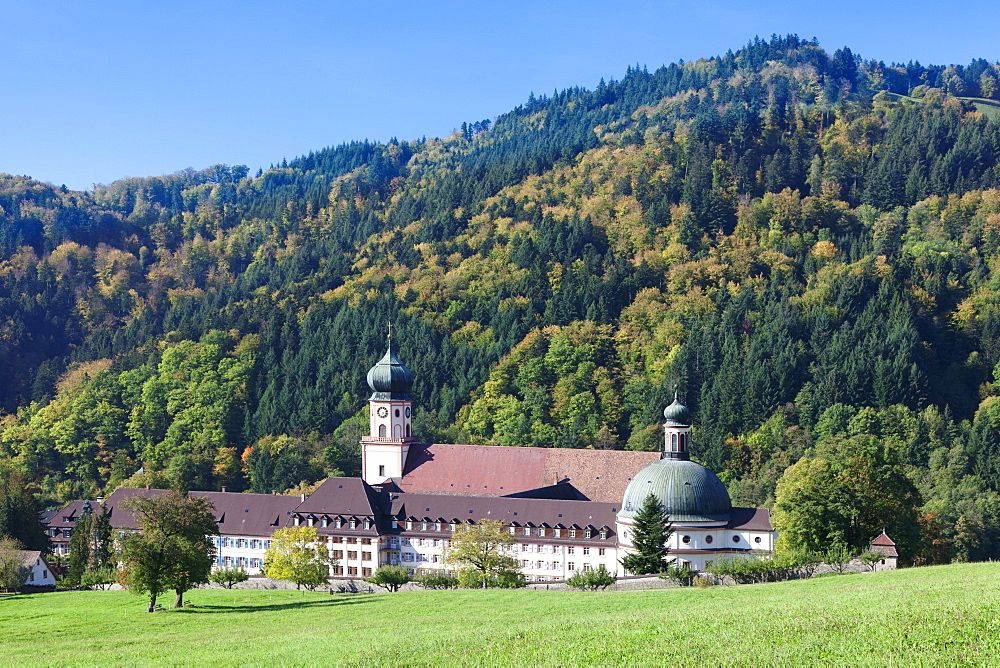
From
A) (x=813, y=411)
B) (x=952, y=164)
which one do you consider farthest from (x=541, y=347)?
(x=952, y=164)

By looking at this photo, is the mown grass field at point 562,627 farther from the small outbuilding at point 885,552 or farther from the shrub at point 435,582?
the small outbuilding at point 885,552

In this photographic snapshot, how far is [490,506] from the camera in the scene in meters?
98.4

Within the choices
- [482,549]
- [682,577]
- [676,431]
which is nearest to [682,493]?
[676,431]

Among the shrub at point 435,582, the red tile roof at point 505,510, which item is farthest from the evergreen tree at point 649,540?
the shrub at point 435,582

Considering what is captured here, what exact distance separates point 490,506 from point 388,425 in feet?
63.1

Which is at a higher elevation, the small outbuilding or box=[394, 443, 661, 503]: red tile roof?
box=[394, 443, 661, 503]: red tile roof

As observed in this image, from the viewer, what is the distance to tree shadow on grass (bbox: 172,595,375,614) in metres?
70.4

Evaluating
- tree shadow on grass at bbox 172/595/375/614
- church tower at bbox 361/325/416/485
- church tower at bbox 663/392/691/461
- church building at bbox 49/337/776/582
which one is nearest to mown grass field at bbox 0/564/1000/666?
tree shadow on grass at bbox 172/595/375/614

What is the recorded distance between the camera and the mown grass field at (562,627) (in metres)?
36.3

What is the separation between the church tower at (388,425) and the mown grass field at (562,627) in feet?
124

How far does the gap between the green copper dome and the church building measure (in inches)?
3.4

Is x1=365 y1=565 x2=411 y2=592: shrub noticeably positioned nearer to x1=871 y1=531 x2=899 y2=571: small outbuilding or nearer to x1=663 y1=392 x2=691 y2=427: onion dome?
x1=871 y1=531 x2=899 y2=571: small outbuilding

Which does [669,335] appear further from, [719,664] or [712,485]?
[719,664]

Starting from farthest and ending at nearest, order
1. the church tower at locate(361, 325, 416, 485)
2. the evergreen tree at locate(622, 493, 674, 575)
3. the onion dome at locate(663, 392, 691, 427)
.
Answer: the church tower at locate(361, 325, 416, 485) < the onion dome at locate(663, 392, 691, 427) < the evergreen tree at locate(622, 493, 674, 575)
